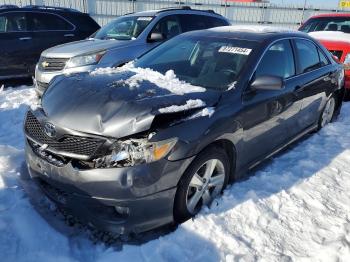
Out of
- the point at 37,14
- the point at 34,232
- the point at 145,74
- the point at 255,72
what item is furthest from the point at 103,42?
the point at 34,232

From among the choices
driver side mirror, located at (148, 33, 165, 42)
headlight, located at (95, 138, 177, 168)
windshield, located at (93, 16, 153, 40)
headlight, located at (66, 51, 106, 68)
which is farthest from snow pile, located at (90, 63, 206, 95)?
windshield, located at (93, 16, 153, 40)

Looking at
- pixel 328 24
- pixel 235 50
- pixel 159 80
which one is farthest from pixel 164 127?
pixel 328 24

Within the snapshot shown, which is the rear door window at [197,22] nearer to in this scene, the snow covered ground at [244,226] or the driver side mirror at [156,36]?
the driver side mirror at [156,36]

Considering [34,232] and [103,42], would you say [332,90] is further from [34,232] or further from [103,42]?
[34,232]

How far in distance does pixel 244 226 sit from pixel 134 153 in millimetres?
1215

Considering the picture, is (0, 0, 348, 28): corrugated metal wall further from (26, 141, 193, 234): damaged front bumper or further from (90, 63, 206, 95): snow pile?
(26, 141, 193, 234): damaged front bumper

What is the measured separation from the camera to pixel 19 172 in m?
3.86

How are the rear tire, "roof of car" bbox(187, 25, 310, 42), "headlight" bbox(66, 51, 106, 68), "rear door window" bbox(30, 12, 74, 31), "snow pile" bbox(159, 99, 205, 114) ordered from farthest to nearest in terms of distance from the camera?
"rear door window" bbox(30, 12, 74, 31), "headlight" bbox(66, 51, 106, 68), the rear tire, "roof of car" bbox(187, 25, 310, 42), "snow pile" bbox(159, 99, 205, 114)

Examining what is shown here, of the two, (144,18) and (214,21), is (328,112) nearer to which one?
(214,21)

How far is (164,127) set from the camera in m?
2.83

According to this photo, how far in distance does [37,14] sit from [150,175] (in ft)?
23.2

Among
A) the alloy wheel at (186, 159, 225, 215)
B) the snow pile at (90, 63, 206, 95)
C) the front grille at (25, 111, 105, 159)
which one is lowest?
the alloy wheel at (186, 159, 225, 215)

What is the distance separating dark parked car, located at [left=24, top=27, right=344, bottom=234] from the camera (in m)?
2.75

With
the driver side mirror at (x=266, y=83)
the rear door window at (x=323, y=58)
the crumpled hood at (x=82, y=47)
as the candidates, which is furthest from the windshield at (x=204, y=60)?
the crumpled hood at (x=82, y=47)
